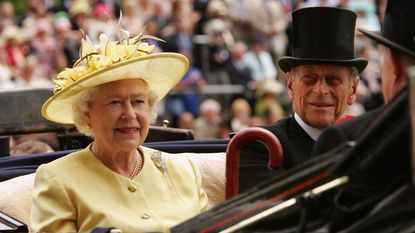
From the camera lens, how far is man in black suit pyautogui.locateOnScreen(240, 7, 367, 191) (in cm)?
477

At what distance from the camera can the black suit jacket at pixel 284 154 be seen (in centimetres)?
442

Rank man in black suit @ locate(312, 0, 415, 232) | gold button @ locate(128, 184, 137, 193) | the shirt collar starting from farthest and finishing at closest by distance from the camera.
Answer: the shirt collar
gold button @ locate(128, 184, 137, 193)
man in black suit @ locate(312, 0, 415, 232)

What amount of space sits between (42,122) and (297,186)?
3.29m

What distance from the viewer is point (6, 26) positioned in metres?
13.5

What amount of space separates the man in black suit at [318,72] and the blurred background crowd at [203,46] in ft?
23.9

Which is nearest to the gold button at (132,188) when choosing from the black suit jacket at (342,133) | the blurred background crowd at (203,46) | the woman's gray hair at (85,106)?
the woman's gray hair at (85,106)

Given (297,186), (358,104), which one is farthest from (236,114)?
(297,186)

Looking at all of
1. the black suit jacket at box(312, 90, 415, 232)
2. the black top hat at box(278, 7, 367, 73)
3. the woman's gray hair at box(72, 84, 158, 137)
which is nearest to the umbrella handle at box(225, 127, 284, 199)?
the woman's gray hair at box(72, 84, 158, 137)

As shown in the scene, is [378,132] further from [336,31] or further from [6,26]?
[6,26]

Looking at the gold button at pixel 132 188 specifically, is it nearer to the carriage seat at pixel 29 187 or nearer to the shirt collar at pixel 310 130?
the carriage seat at pixel 29 187

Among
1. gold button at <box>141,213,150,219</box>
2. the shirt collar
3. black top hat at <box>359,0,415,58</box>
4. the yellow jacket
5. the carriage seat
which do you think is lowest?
the carriage seat

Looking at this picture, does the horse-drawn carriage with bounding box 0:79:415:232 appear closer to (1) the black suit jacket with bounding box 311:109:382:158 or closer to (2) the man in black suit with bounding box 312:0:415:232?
(2) the man in black suit with bounding box 312:0:415:232

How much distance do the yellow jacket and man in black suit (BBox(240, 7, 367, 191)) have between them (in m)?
0.51

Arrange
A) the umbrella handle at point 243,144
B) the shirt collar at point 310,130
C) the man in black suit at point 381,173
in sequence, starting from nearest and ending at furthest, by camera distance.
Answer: the man in black suit at point 381,173
the umbrella handle at point 243,144
the shirt collar at point 310,130
